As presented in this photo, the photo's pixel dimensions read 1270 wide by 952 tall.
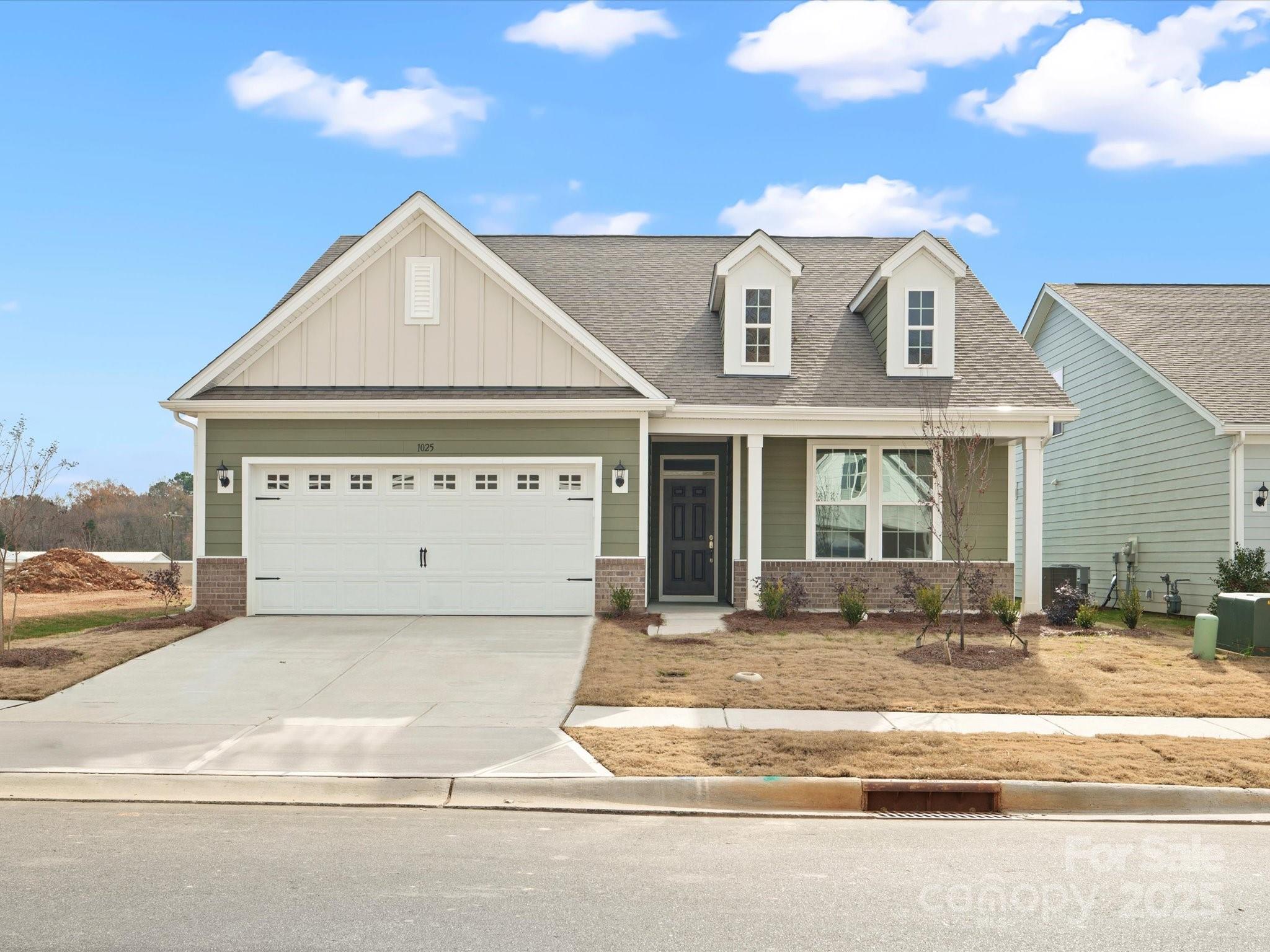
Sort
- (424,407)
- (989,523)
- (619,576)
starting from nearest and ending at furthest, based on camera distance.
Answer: (424,407)
(619,576)
(989,523)

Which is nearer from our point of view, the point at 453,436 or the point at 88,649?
the point at 88,649

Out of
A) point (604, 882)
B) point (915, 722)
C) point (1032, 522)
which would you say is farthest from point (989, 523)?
point (604, 882)

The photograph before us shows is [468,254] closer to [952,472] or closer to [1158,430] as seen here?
[952,472]

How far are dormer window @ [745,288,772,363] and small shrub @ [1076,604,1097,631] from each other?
5850mm

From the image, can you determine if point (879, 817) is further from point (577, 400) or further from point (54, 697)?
point (577, 400)

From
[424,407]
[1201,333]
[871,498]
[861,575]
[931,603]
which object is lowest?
[931,603]

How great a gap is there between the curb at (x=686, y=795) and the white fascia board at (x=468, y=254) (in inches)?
341

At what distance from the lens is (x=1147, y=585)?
19.2m

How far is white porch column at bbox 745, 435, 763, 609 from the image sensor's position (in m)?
16.0

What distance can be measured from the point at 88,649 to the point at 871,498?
36.0 feet

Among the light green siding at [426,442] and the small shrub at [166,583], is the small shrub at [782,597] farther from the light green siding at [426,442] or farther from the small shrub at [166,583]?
the small shrub at [166,583]

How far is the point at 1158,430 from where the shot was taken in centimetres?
1877

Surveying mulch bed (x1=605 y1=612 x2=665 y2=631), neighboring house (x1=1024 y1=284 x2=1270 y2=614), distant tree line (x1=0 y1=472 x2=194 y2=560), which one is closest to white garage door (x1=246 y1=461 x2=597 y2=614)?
mulch bed (x1=605 y1=612 x2=665 y2=631)

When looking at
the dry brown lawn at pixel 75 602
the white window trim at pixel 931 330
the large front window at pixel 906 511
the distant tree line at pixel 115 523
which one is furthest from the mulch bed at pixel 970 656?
the distant tree line at pixel 115 523
